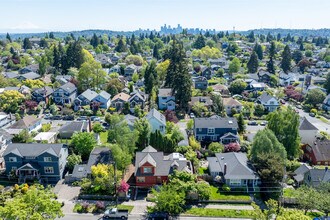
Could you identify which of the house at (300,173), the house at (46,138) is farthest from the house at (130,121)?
the house at (300,173)

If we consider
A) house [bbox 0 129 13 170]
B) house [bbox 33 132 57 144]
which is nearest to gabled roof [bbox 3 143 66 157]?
house [bbox 0 129 13 170]

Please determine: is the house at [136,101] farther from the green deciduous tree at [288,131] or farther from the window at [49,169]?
the green deciduous tree at [288,131]

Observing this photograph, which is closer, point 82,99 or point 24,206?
point 24,206

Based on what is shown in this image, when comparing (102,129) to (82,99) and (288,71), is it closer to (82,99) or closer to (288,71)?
(82,99)

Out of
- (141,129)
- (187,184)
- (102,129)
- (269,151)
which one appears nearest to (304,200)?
(269,151)

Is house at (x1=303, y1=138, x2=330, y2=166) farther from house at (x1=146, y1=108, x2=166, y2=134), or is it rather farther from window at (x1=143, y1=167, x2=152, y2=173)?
window at (x1=143, y1=167, x2=152, y2=173)

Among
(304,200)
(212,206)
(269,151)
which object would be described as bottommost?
(212,206)
